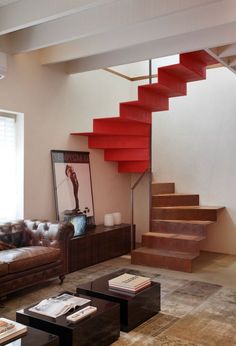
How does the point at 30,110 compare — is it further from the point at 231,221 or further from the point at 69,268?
the point at 231,221

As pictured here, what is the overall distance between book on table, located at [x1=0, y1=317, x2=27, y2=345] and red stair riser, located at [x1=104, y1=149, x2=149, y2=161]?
4286 mm

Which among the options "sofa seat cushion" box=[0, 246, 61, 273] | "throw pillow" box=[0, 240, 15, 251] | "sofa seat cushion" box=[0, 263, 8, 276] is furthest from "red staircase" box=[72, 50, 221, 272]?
"sofa seat cushion" box=[0, 263, 8, 276]

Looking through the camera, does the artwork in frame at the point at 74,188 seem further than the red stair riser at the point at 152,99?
Yes

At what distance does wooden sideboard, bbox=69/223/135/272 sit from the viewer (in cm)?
512

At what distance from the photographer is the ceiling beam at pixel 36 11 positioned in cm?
337

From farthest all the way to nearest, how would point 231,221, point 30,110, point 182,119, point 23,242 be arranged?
point 182,119 < point 231,221 < point 30,110 < point 23,242

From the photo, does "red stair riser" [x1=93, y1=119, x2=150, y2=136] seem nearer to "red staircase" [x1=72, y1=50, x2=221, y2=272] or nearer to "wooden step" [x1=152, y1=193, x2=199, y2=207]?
"red staircase" [x1=72, y1=50, x2=221, y2=272]

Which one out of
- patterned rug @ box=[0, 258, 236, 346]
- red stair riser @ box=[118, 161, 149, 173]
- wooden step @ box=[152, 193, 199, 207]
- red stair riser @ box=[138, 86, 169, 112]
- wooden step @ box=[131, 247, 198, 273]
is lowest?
patterned rug @ box=[0, 258, 236, 346]

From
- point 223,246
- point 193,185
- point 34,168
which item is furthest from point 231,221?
point 34,168

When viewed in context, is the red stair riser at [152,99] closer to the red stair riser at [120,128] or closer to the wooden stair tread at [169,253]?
the red stair riser at [120,128]

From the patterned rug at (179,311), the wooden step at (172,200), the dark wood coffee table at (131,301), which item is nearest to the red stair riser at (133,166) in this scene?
the wooden step at (172,200)

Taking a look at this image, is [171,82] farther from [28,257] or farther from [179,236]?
[28,257]

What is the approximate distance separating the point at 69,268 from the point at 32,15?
122 inches

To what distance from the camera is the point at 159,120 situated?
7039mm
